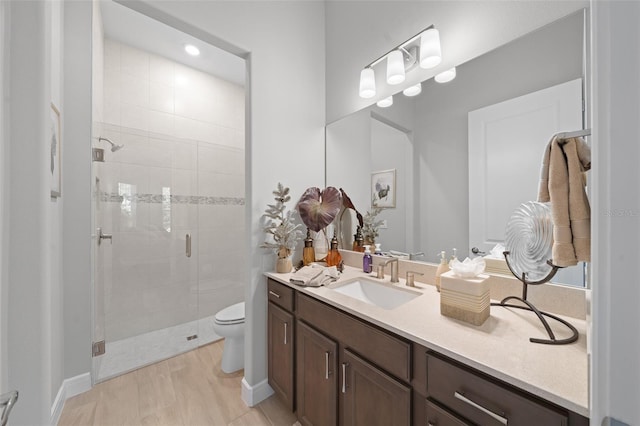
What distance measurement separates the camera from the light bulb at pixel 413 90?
150 cm

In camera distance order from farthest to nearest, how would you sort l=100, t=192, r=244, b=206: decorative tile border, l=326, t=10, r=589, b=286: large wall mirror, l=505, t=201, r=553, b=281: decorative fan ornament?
1. l=100, t=192, r=244, b=206: decorative tile border
2. l=326, t=10, r=589, b=286: large wall mirror
3. l=505, t=201, r=553, b=281: decorative fan ornament

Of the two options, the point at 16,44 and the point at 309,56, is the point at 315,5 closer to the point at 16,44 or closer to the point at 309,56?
the point at 309,56

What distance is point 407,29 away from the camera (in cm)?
157

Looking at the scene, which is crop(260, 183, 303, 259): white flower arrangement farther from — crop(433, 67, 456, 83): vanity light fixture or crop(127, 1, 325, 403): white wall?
crop(433, 67, 456, 83): vanity light fixture

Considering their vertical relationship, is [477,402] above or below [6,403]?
below

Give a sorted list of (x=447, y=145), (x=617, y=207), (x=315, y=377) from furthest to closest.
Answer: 1. (x=447, y=145)
2. (x=315, y=377)
3. (x=617, y=207)

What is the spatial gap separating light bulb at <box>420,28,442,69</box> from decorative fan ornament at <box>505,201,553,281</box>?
909 mm

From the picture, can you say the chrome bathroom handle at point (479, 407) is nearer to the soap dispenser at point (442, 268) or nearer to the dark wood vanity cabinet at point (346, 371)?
the dark wood vanity cabinet at point (346, 371)

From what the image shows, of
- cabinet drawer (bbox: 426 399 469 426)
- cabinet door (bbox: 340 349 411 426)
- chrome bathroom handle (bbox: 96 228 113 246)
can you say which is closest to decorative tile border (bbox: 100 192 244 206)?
chrome bathroom handle (bbox: 96 228 113 246)

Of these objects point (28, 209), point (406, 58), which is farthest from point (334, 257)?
point (28, 209)

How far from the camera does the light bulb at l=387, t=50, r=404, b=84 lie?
153 centimetres

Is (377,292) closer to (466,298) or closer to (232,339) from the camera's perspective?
(466,298)

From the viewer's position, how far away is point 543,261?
90 centimetres

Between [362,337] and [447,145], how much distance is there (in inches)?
43.7
